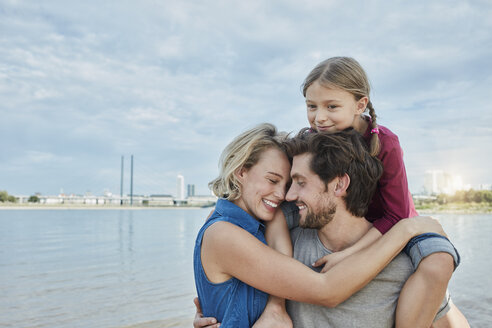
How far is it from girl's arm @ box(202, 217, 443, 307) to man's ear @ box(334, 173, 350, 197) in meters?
0.33

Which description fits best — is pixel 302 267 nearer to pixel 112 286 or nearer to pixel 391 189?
pixel 391 189

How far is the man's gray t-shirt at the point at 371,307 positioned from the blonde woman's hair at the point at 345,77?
96 centimetres

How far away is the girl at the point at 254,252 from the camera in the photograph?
2.10m

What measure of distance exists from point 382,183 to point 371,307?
742mm

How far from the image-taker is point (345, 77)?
2844mm

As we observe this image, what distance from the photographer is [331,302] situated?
2107 millimetres

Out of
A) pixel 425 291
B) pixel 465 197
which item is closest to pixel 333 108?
pixel 425 291

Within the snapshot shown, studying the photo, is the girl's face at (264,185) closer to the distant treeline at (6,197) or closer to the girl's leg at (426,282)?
the girl's leg at (426,282)

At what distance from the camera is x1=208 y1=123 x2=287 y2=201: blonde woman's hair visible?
2465mm

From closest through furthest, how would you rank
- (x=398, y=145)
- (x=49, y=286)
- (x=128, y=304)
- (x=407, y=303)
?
(x=407, y=303)
(x=398, y=145)
(x=128, y=304)
(x=49, y=286)

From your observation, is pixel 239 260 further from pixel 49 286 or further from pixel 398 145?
pixel 49 286

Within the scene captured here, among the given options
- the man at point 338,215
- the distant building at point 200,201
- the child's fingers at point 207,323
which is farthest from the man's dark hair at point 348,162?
the distant building at point 200,201

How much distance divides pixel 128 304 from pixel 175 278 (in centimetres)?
256

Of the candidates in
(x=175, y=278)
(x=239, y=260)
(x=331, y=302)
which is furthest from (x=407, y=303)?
(x=175, y=278)
